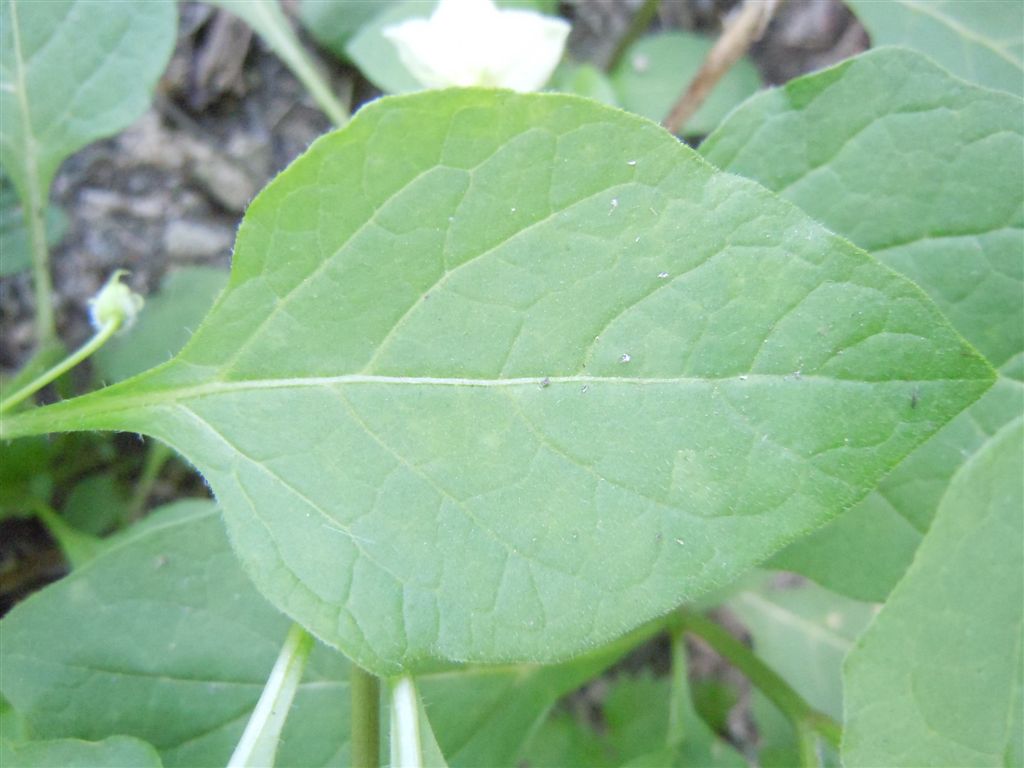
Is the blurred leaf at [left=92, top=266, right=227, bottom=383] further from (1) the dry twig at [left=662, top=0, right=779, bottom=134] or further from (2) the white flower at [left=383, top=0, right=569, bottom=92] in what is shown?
(1) the dry twig at [left=662, top=0, right=779, bottom=134]

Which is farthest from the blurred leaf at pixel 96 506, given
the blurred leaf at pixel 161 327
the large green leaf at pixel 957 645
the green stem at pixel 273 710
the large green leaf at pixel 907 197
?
the large green leaf at pixel 957 645

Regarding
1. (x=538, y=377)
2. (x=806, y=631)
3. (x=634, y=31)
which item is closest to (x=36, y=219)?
(x=538, y=377)

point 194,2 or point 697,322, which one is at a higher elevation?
point 194,2

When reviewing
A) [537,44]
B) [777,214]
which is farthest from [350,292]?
[537,44]

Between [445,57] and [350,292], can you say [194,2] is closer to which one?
[445,57]

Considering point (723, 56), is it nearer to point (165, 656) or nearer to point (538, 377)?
point (538, 377)

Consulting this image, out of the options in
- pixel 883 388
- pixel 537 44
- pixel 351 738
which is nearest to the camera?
pixel 883 388
